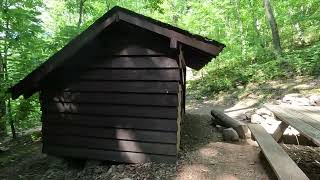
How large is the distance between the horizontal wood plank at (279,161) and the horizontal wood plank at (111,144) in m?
1.86

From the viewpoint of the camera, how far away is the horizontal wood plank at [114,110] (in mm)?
6310

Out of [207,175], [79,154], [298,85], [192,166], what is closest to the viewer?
[207,175]

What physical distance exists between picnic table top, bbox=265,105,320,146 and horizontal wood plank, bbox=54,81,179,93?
223 cm

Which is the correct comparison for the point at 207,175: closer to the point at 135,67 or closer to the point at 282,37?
the point at 135,67

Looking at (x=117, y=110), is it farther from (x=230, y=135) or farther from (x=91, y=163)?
(x=230, y=135)

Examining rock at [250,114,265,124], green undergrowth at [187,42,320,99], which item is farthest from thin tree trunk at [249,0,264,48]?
rock at [250,114,265,124]

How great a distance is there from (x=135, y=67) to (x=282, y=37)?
66.8 ft

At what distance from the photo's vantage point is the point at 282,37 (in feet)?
77.3

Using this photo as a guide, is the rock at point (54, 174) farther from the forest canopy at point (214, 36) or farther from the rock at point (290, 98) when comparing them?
the rock at point (290, 98)

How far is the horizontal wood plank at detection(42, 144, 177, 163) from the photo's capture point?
21.1 feet

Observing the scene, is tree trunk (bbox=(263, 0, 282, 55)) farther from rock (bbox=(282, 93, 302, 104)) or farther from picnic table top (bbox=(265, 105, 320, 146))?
picnic table top (bbox=(265, 105, 320, 146))

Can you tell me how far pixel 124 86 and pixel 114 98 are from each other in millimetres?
378

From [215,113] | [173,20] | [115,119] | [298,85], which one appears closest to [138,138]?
[115,119]

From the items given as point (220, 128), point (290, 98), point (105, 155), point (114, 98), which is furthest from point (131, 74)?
point (290, 98)
